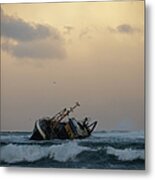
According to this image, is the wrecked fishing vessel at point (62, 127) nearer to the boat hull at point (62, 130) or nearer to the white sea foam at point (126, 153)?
the boat hull at point (62, 130)

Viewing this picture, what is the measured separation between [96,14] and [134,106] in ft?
1.20

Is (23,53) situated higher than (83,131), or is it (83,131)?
(23,53)

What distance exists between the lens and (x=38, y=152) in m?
1.66

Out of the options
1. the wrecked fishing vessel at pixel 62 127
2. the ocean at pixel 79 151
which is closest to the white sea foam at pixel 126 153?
the ocean at pixel 79 151

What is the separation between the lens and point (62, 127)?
5.43 feet

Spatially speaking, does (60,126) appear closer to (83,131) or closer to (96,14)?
(83,131)

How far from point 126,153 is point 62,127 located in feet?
0.83

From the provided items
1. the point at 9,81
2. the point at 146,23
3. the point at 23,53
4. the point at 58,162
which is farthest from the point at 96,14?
the point at 58,162

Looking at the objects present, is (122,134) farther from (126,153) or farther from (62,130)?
(62,130)

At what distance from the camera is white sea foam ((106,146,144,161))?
1609 mm

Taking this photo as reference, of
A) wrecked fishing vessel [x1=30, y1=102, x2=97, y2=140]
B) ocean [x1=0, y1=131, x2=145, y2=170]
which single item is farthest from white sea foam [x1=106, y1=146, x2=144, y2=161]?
wrecked fishing vessel [x1=30, y1=102, x2=97, y2=140]

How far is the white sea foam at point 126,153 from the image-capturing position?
161 centimetres

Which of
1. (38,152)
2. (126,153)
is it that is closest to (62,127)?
(38,152)

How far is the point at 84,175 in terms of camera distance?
1.66 metres
